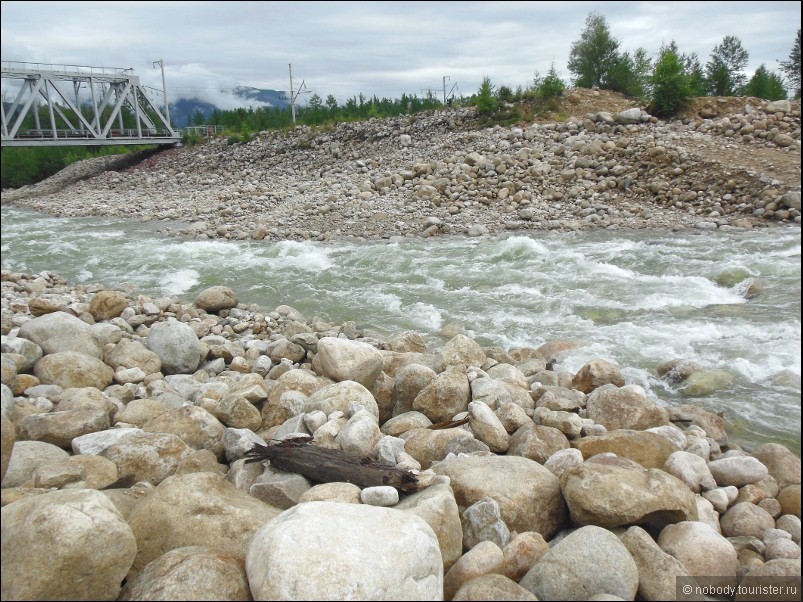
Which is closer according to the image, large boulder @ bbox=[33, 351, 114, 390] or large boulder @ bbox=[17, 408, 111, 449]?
large boulder @ bbox=[17, 408, 111, 449]

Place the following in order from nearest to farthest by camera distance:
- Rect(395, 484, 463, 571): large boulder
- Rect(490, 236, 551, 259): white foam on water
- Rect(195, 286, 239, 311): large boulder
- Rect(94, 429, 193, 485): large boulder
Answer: Rect(395, 484, 463, 571): large boulder
Rect(94, 429, 193, 485): large boulder
Rect(195, 286, 239, 311): large boulder
Rect(490, 236, 551, 259): white foam on water

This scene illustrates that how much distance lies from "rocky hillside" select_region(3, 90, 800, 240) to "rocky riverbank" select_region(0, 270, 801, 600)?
7.36 m

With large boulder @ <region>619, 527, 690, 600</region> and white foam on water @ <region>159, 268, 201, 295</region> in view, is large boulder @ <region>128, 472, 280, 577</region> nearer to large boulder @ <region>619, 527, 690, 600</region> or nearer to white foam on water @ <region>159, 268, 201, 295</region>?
large boulder @ <region>619, 527, 690, 600</region>

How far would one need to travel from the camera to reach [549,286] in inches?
381

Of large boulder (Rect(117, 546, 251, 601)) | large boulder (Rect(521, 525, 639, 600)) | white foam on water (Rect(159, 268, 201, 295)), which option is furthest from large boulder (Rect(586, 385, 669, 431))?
white foam on water (Rect(159, 268, 201, 295))

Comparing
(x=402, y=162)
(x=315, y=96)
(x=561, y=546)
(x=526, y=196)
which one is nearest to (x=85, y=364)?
(x=561, y=546)

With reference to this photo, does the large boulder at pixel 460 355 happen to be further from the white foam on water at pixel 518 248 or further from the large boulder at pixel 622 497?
the white foam on water at pixel 518 248

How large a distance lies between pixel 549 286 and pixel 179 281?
667cm

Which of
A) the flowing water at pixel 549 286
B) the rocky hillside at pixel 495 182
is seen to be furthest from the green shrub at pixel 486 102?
the flowing water at pixel 549 286

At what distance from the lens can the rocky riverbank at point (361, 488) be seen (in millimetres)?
2043

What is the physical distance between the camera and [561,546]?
2.49 m

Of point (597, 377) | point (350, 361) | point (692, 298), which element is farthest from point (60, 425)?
point (692, 298)

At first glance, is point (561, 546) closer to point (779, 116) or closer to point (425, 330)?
point (425, 330)

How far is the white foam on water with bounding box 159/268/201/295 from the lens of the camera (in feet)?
33.6
